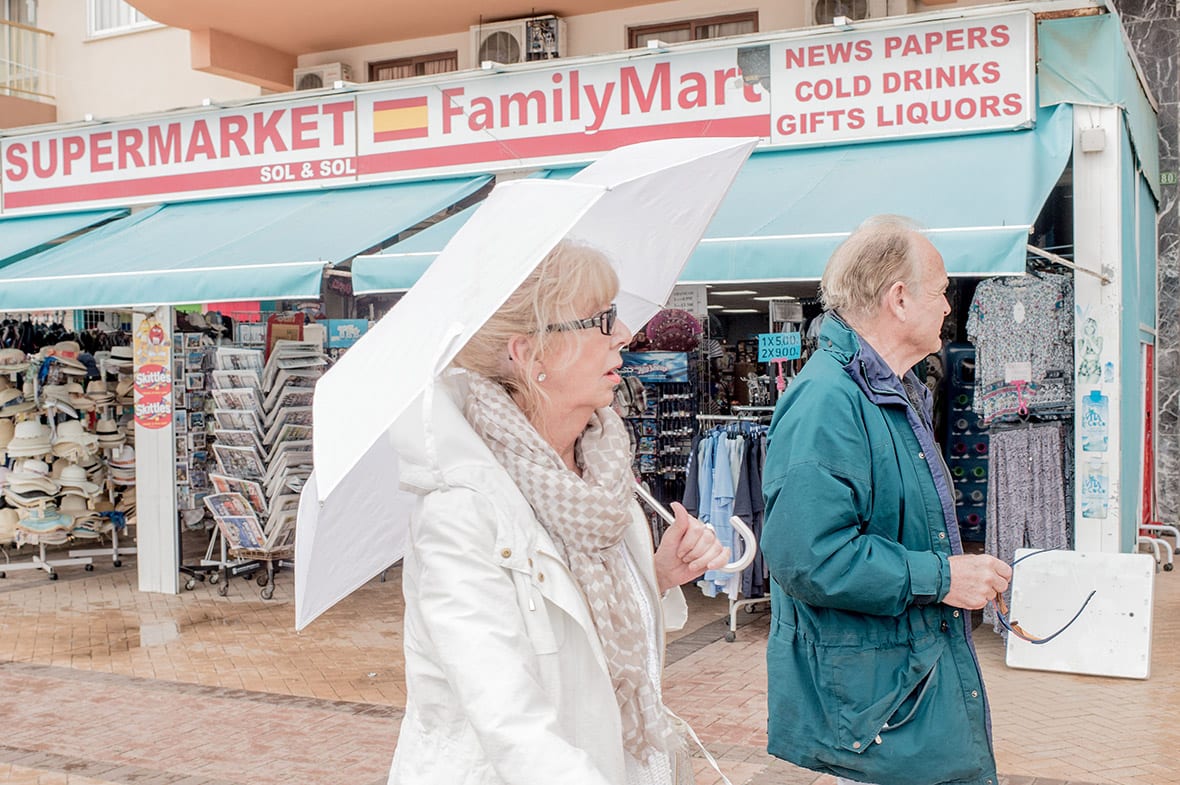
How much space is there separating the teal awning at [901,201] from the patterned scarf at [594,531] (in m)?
4.59

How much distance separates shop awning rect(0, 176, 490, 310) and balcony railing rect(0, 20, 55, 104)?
263 inches

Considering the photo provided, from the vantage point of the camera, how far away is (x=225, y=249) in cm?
888

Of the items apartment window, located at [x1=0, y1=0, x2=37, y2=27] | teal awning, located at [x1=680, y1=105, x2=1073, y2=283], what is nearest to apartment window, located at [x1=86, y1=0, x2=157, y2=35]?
apartment window, located at [x1=0, y1=0, x2=37, y2=27]

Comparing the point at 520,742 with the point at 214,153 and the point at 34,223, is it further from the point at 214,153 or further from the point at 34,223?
the point at 34,223

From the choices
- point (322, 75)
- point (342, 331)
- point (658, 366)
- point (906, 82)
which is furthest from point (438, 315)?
point (322, 75)

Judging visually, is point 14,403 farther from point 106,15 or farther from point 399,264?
point 106,15

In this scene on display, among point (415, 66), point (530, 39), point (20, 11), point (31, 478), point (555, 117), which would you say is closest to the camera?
point (555, 117)

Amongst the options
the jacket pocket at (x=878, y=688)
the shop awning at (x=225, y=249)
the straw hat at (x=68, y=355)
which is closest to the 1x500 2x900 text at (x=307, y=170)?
the shop awning at (x=225, y=249)

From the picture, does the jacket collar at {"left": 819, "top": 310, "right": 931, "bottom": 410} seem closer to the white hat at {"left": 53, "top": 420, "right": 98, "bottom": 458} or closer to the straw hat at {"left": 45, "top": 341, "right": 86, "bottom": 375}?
the white hat at {"left": 53, "top": 420, "right": 98, "bottom": 458}

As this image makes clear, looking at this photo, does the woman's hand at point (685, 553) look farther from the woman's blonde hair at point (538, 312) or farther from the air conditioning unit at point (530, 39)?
the air conditioning unit at point (530, 39)

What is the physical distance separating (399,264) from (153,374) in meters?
3.11

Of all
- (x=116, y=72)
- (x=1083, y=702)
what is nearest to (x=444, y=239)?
(x=1083, y=702)

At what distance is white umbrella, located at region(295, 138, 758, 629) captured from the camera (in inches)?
72.2

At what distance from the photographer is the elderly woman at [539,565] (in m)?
1.74
